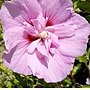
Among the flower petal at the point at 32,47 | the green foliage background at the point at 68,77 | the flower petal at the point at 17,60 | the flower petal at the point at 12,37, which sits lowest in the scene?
the green foliage background at the point at 68,77

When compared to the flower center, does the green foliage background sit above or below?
below

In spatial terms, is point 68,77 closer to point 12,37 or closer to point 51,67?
point 51,67

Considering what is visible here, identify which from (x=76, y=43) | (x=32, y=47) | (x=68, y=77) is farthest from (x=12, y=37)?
(x=68, y=77)

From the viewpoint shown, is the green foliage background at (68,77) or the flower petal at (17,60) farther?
the green foliage background at (68,77)

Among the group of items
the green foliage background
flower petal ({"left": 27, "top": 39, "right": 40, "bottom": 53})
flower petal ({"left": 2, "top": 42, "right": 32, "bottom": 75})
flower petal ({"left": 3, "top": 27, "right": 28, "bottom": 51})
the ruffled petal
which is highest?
the ruffled petal

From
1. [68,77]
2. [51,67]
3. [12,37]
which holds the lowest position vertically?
[68,77]

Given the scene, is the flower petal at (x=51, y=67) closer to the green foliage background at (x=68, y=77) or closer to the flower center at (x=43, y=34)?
the flower center at (x=43, y=34)

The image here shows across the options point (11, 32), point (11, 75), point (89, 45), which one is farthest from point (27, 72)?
point (89, 45)

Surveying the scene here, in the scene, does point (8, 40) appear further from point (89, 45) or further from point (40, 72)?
point (89, 45)

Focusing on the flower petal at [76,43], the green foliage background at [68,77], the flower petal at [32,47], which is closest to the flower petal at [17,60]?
the flower petal at [32,47]

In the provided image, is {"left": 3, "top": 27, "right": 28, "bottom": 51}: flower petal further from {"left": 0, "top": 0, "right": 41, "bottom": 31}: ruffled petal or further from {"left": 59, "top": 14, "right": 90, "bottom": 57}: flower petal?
{"left": 59, "top": 14, "right": 90, "bottom": 57}: flower petal

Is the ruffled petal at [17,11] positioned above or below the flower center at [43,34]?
above

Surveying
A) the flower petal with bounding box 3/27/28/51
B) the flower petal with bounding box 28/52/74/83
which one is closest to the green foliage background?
the flower petal with bounding box 28/52/74/83

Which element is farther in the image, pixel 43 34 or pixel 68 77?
pixel 68 77
